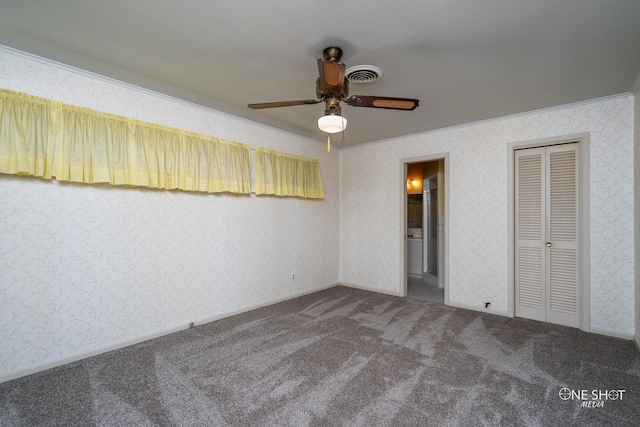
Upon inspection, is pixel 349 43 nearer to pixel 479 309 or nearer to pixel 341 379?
pixel 341 379

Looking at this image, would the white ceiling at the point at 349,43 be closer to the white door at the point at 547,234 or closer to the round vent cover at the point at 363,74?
the round vent cover at the point at 363,74

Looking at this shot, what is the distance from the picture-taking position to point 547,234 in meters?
3.71

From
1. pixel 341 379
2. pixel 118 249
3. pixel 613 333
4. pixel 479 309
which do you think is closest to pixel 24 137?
pixel 118 249

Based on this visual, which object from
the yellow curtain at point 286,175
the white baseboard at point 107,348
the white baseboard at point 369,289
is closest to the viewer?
the white baseboard at point 107,348

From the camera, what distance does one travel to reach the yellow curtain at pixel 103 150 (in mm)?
2387

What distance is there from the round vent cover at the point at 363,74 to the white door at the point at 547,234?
2505mm

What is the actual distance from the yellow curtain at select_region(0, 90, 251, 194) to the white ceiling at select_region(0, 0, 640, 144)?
0.46m

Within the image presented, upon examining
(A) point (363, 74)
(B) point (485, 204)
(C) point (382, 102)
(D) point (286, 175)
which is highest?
(A) point (363, 74)

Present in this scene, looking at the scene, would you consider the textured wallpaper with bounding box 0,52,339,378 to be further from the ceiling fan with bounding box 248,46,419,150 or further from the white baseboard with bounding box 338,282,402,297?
the ceiling fan with bounding box 248,46,419,150

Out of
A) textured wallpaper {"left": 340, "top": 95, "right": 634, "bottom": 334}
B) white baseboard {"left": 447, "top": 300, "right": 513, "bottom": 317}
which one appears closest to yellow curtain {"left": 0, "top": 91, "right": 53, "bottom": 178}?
textured wallpaper {"left": 340, "top": 95, "right": 634, "bottom": 334}

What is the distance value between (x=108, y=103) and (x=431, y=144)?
167 inches

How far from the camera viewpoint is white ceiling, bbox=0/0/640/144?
74.9 inches

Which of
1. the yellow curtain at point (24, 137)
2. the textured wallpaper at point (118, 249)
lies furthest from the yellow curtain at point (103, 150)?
the textured wallpaper at point (118, 249)

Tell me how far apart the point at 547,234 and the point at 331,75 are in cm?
354
